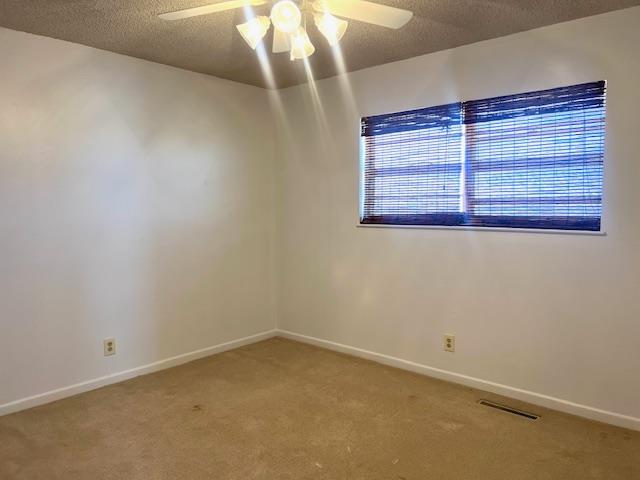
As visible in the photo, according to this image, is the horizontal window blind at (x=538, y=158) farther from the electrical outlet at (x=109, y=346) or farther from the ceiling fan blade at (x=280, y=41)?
the electrical outlet at (x=109, y=346)

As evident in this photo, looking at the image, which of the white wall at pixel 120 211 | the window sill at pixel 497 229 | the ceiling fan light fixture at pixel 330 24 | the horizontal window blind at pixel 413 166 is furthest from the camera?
the horizontal window blind at pixel 413 166

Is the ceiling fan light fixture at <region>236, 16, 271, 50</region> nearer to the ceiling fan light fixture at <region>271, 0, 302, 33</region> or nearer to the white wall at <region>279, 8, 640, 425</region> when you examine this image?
the ceiling fan light fixture at <region>271, 0, 302, 33</region>

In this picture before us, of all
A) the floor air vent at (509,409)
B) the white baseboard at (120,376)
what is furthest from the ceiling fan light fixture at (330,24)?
the white baseboard at (120,376)

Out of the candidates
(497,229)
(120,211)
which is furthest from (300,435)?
(120,211)

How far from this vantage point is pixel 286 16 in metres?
2.01

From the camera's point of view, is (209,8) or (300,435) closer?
(209,8)

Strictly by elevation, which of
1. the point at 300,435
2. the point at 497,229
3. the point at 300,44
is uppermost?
the point at 300,44

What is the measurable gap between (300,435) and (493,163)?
6.55 ft

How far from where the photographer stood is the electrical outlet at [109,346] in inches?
130

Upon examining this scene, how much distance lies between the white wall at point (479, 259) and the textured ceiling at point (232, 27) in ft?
0.61

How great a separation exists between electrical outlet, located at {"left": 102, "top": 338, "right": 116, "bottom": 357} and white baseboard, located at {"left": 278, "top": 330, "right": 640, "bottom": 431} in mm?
1566

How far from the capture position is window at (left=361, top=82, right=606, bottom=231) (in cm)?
275

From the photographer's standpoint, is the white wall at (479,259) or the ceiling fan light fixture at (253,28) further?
the white wall at (479,259)

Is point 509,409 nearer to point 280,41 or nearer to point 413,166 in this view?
point 413,166
